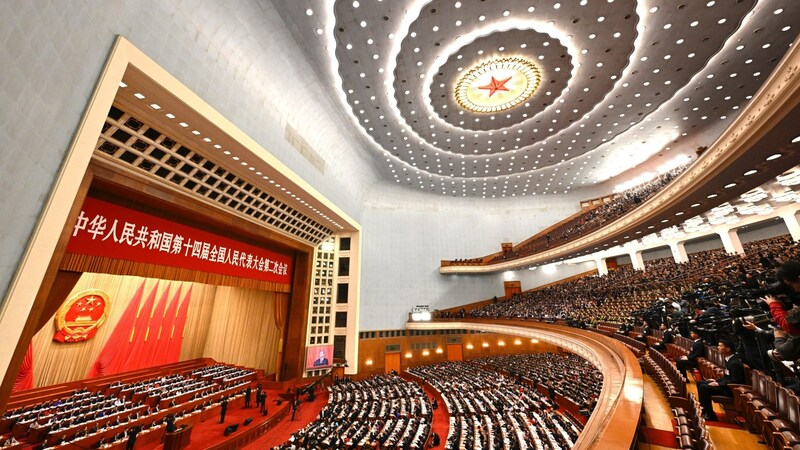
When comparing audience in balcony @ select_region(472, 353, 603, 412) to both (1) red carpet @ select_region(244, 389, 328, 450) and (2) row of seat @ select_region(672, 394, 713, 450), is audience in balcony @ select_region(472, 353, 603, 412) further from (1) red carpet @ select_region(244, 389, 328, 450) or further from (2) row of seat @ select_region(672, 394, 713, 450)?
(1) red carpet @ select_region(244, 389, 328, 450)

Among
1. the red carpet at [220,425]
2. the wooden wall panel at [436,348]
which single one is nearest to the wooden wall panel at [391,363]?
the wooden wall panel at [436,348]

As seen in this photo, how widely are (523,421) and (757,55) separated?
13.7m

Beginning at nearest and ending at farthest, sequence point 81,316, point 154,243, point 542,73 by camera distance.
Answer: point 154,243 → point 542,73 → point 81,316

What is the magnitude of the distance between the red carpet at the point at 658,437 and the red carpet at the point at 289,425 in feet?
30.8

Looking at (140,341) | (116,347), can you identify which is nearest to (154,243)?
(116,347)

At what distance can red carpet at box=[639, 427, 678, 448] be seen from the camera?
2.30 meters

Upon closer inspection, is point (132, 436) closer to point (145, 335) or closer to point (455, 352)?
point (145, 335)

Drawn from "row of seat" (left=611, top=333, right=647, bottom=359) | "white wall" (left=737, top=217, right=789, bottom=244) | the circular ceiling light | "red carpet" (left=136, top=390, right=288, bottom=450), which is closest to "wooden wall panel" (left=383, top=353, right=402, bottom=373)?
"red carpet" (left=136, top=390, right=288, bottom=450)

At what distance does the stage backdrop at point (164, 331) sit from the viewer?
36.6 feet

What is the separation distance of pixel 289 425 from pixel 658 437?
1105 cm

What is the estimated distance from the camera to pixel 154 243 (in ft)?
28.7

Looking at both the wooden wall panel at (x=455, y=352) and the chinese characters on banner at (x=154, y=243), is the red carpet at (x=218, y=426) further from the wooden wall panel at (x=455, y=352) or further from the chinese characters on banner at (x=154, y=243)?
the wooden wall panel at (x=455, y=352)

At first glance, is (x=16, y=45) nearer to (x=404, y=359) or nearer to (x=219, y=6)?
(x=219, y=6)

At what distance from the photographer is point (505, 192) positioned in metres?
22.9
